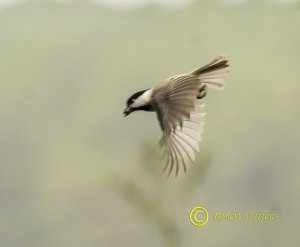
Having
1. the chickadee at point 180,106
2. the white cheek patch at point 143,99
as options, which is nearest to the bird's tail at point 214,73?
the chickadee at point 180,106

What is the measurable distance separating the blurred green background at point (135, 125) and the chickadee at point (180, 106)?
138 mm

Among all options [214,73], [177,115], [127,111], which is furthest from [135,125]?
[177,115]

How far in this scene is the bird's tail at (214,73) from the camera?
4.05ft

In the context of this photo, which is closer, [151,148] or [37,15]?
[151,148]

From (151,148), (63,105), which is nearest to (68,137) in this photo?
(63,105)

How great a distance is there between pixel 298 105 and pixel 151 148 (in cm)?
36

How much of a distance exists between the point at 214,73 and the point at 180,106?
0.24 metres

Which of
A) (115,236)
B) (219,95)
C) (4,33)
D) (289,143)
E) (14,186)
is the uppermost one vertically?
(4,33)

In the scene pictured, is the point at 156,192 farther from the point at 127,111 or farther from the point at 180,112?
the point at 180,112

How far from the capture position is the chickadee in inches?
41.5

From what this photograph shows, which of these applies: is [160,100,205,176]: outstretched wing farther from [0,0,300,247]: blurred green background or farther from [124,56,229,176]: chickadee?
[0,0,300,247]: blurred green background

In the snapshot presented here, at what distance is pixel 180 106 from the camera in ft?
3.43

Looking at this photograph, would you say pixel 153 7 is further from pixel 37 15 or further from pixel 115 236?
pixel 115 236

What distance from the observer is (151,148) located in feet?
4.51
